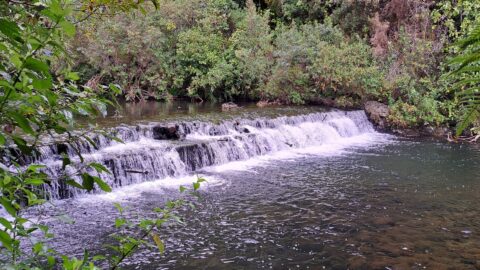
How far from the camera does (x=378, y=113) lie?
663 inches

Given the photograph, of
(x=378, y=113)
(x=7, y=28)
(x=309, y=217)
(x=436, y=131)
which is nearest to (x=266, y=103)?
(x=378, y=113)

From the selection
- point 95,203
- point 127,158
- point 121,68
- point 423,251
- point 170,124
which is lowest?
point 423,251

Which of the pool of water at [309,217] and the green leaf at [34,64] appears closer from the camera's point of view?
the green leaf at [34,64]

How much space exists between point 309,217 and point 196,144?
15.6 feet

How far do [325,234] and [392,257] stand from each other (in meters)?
1.11

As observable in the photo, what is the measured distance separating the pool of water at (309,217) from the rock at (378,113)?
504 cm

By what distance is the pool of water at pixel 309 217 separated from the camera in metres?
5.86

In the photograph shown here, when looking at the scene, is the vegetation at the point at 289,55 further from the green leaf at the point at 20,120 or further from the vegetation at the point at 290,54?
the green leaf at the point at 20,120

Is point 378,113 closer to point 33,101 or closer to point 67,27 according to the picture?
point 33,101

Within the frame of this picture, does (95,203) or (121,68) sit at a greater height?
(121,68)

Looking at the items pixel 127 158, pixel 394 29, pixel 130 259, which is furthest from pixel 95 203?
pixel 394 29

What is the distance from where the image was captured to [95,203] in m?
8.14

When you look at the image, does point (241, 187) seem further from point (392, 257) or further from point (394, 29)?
point (394, 29)

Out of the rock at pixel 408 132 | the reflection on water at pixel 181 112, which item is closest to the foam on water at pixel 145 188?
the reflection on water at pixel 181 112
